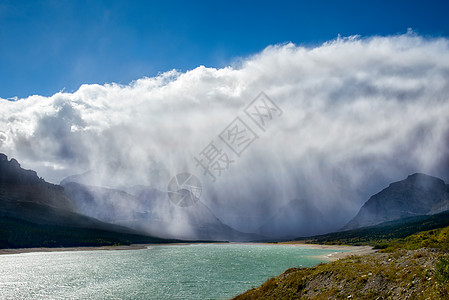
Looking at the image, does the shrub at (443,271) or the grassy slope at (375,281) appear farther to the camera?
the grassy slope at (375,281)

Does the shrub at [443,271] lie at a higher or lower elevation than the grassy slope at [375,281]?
higher

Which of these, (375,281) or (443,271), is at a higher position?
(443,271)

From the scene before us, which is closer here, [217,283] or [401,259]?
[401,259]

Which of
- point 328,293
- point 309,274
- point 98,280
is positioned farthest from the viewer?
point 98,280

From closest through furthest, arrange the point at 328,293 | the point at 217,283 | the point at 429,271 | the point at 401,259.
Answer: the point at 429,271 < the point at 328,293 < the point at 401,259 < the point at 217,283

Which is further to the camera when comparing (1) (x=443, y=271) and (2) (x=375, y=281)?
(2) (x=375, y=281)

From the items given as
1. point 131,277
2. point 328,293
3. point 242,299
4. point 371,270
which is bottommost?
point 131,277

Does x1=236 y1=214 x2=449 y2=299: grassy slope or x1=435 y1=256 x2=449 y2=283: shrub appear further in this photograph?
x1=236 y1=214 x2=449 y2=299: grassy slope

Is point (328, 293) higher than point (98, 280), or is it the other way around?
point (328, 293)

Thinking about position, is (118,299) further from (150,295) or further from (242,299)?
(242,299)

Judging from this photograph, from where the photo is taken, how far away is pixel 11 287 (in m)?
68.2

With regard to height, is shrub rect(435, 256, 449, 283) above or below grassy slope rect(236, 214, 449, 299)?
above

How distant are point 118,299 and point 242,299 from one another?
87.8 ft

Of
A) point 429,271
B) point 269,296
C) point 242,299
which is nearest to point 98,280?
point 242,299
